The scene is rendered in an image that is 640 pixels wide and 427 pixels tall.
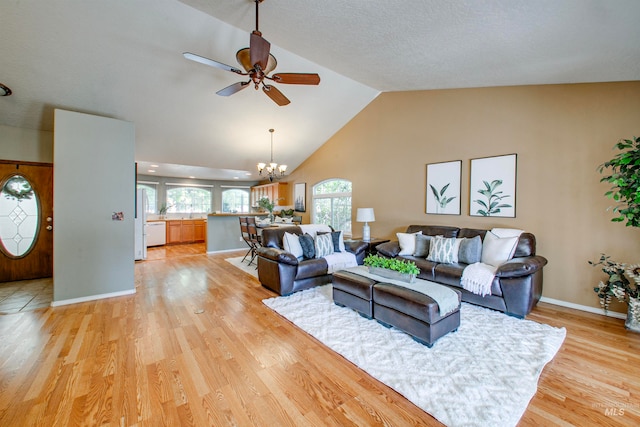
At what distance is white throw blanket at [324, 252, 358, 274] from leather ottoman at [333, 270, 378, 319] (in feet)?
2.84

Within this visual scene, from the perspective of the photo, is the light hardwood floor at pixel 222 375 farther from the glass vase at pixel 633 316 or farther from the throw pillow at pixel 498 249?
the throw pillow at pixel 498 249

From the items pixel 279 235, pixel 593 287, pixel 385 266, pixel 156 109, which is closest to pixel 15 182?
pixel 156 109

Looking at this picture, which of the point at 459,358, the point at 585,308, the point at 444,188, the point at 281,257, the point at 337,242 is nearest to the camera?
the point at 459,358

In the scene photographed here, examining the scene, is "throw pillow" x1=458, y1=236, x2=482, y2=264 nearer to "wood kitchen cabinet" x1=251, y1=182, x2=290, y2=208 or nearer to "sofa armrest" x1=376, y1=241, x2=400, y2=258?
"sofa armrest" x1=376, y1=241, x2=400, y2=258

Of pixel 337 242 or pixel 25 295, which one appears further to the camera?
pixel 337 242

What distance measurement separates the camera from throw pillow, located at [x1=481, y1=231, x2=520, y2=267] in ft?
10.8

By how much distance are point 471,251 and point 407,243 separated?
95 cm

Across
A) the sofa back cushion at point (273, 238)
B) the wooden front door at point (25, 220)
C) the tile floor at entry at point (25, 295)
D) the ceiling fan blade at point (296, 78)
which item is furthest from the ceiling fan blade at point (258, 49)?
the wooden front door at point (25, 220)

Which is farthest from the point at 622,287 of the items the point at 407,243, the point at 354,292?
the point at 354,292

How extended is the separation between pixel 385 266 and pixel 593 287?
2.68 meters

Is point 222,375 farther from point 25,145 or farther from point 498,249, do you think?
point 25,145

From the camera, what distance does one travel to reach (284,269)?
12.1 feet

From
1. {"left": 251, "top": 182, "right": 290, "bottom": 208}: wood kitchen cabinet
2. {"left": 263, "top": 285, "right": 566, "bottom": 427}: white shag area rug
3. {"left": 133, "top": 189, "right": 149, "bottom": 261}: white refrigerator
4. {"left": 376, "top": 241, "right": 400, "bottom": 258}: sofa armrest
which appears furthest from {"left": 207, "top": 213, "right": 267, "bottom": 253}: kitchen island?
{"left": 263, "top": 285, "right": 566, "bottom": 427}: white shag area rug

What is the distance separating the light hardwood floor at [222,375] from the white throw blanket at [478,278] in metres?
0.70
